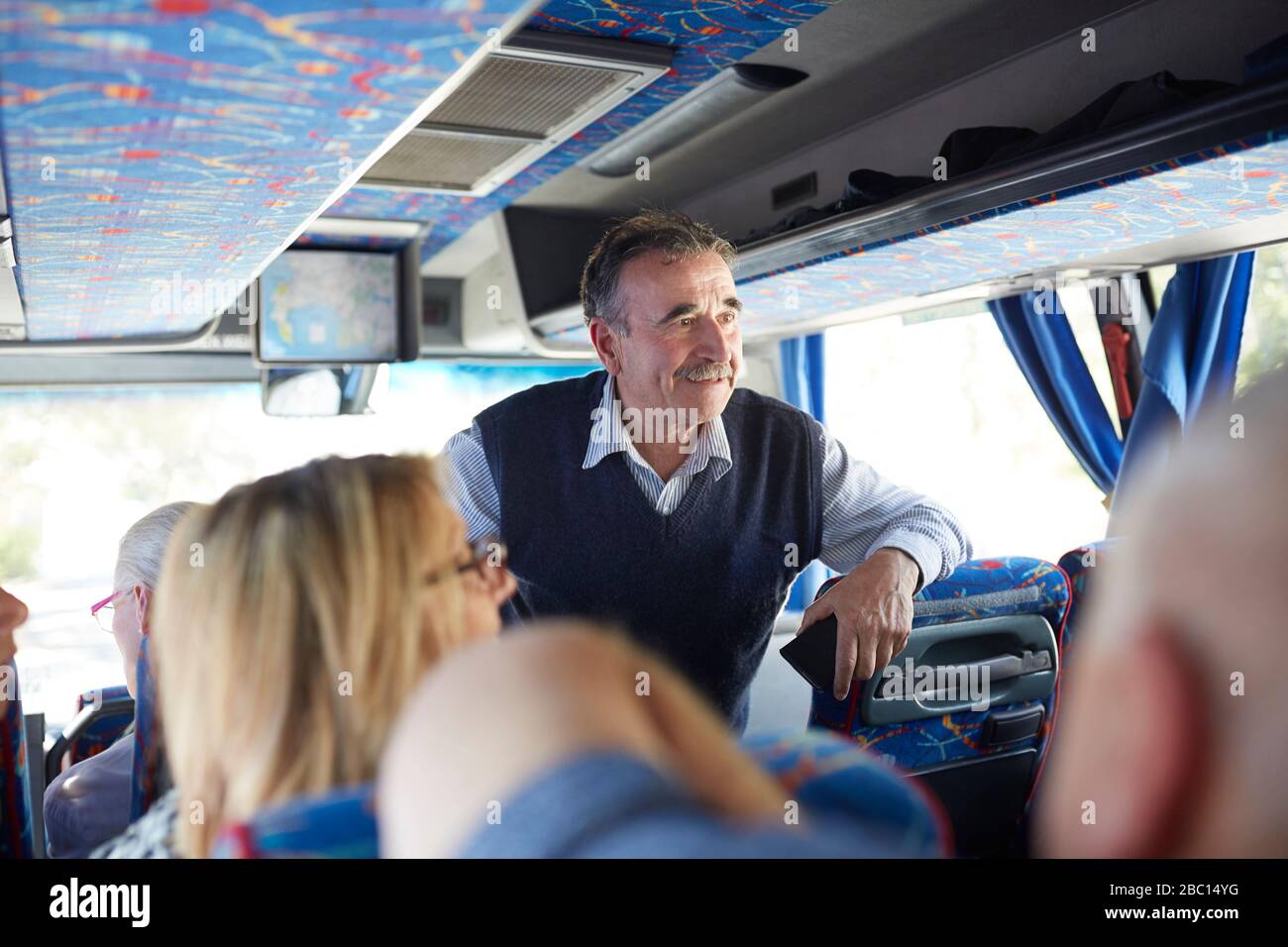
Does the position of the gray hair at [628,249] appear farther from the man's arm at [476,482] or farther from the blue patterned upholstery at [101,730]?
the blue patterned upholstery at [101,730]

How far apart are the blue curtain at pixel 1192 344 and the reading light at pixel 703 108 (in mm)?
1594

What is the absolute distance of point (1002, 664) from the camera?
2016 mm

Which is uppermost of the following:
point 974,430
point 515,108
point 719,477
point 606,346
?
point 515,108

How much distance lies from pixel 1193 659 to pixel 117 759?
6.65 feet

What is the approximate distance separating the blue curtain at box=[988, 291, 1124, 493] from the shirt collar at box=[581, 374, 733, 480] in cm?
241

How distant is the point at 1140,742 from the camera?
770 millimetres

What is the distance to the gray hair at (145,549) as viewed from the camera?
1.93m

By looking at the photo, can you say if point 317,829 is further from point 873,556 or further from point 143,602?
point 873,556

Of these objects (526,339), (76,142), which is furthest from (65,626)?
(76,142)

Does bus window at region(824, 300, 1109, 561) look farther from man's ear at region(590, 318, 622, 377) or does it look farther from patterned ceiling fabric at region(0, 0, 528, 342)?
patterned ceiling fabric at region(0, 0, 528, 342)

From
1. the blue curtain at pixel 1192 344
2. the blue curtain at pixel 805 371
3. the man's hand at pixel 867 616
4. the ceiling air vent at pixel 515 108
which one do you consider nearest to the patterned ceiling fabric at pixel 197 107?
the ceiling air vent at pixel 515 108

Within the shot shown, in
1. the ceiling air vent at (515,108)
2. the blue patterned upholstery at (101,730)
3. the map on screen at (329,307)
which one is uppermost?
the ceiling air vent at (515,108)

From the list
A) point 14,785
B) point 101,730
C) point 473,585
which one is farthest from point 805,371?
point 473,585
